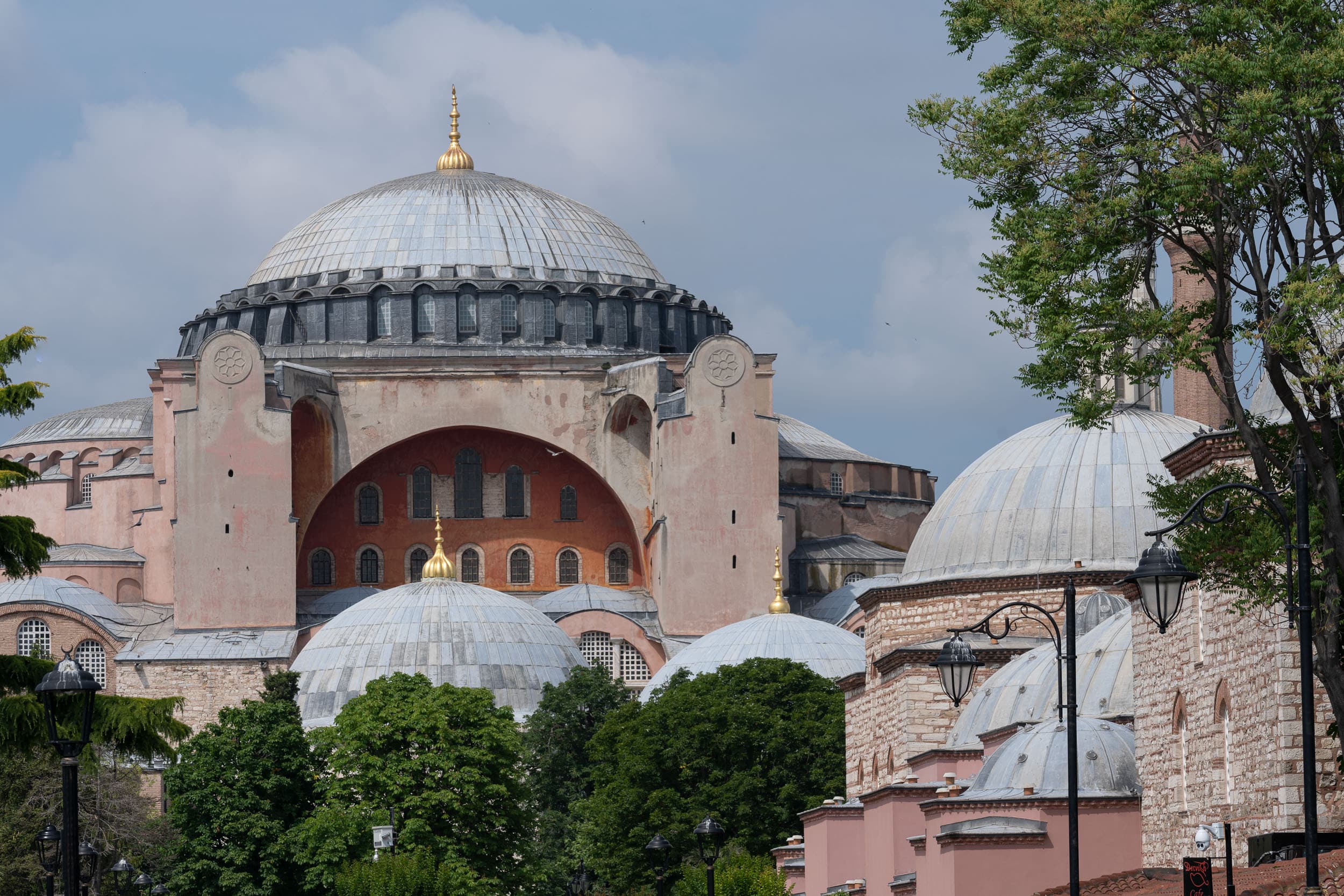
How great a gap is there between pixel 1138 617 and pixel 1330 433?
673 centimetres

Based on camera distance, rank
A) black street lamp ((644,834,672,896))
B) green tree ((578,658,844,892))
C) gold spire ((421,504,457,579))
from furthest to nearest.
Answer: gold spire ((421,504,457,579)) → green tree ((578,658,844,892)) → black street lamp ((644,834,672,896))

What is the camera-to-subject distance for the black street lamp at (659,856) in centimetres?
3069

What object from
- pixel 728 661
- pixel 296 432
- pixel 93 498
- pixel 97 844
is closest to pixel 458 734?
pixel 97 844

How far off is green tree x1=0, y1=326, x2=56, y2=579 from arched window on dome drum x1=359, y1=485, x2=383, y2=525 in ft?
145

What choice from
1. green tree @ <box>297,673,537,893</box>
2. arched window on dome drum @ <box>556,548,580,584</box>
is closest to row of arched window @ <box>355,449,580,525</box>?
arched window on dome drum @ <box>556,548,580,584</box>

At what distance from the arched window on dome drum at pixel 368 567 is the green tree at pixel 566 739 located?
11209mm

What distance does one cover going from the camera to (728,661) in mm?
51500

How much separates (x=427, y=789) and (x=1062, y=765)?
16.7 m

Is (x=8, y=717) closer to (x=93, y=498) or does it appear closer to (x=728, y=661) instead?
(x=728, y=661)

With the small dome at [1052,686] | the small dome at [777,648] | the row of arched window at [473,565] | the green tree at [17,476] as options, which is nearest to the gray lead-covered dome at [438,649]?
the small dome at [777,648]

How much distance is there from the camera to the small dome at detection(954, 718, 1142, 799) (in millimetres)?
25453

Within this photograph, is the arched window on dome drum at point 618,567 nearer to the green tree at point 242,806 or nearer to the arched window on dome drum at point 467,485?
the arched window on dome drum at point 467,485

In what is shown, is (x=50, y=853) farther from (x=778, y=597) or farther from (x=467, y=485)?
(x=467, y=485)

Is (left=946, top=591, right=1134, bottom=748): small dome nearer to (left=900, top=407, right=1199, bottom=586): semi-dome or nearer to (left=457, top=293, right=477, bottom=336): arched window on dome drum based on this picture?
(left=900, top=407, right=1199, bottom=586): semi-dome
